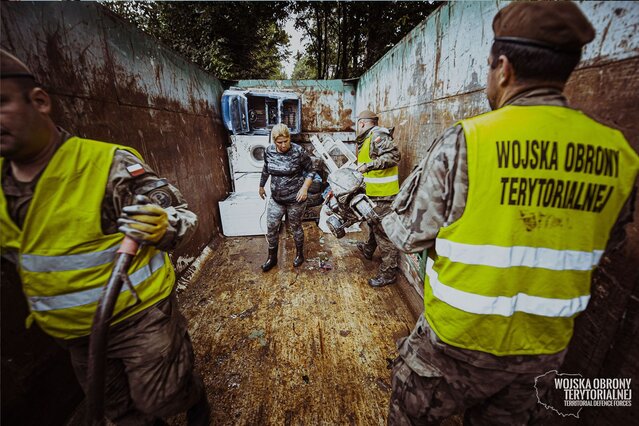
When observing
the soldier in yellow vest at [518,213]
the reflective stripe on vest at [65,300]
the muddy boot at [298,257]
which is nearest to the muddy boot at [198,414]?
the reflective stripe on vest at [65,300]

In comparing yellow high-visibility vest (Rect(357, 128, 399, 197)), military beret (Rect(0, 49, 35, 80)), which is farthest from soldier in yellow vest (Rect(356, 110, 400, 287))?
military beret (Rect(0, 49, 35, 80))

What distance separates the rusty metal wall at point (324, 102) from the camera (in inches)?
211

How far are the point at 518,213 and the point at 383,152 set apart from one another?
2.14 m

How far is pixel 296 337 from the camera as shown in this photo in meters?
2.29

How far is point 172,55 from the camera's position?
3215 mm

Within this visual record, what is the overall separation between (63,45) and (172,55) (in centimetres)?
171

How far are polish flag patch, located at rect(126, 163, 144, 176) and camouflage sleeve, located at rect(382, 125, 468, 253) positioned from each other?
1166 mm

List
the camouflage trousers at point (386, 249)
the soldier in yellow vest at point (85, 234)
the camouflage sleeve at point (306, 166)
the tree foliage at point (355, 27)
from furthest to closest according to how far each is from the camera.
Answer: the tree foliage at point (355, 27)
the camouflage sleeve at point (306, 166)
the camouflage trousers at point (386, 249)
the soldier in yellow vest at point (85, 234)

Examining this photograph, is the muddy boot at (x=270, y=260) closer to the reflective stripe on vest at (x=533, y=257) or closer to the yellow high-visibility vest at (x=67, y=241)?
the yellow high-visibility vest at (x=67, y=241)

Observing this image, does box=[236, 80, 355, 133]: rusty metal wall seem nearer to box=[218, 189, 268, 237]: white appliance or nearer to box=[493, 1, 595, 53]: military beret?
box=[218, 189, 268, 237]: white appliance

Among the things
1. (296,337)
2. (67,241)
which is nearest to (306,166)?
(296,337)

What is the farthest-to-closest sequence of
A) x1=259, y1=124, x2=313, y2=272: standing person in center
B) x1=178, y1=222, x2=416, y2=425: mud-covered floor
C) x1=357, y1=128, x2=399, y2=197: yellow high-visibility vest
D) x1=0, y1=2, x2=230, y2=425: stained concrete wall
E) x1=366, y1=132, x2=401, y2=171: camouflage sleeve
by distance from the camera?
x1=259, y1=124, x2=313, y2=272: standing person in center → x1=357, y1=128, x2=399, y2=197: yellow high-visibility vest → x1=366, y1=132, x2=401, y2=171: camouflage sleeve → x1=178, y1=222, x2=416, y2=425: mud-covered floor → x1=0, y1=2, x2=230, y2=425: stained concrete wall

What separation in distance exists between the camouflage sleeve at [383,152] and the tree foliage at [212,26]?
20.5ft

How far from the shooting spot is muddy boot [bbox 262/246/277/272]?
11.1 feet
